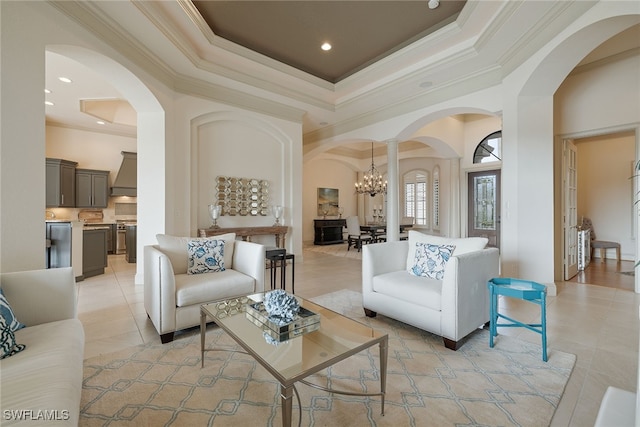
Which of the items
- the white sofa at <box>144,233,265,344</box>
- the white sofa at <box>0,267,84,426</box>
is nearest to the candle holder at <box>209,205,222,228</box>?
the white sofa at <box>144,233,265,344</box>

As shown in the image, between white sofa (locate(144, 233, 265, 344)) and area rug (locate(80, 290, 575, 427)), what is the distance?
0.73 ft

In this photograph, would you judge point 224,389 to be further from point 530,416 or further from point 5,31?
point 5,31

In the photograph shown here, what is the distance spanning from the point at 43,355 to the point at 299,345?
124 centimetres

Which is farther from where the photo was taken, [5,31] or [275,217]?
[275,217]

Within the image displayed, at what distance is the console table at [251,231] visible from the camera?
4.84 metres

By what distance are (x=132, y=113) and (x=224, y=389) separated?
7.38 m

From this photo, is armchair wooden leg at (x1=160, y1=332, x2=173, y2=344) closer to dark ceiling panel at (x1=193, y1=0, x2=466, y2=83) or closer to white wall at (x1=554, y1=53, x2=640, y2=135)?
dark ceiling panel at (x1=193, y1=0, x2=466, y2=83)

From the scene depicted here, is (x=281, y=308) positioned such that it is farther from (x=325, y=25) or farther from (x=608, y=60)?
(x=608, y=60)

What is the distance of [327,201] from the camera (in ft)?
32.9

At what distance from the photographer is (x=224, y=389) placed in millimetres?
1806

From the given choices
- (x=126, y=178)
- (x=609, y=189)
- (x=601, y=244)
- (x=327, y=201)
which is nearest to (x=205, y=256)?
(x=126, y=178)

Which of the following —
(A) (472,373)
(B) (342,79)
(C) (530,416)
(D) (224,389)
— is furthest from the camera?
(B) (342,79)

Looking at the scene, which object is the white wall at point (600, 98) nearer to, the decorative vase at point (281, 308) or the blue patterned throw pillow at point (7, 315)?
the decorative vase at point (281, 308)

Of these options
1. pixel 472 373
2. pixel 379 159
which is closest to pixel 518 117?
pixel 472 373
